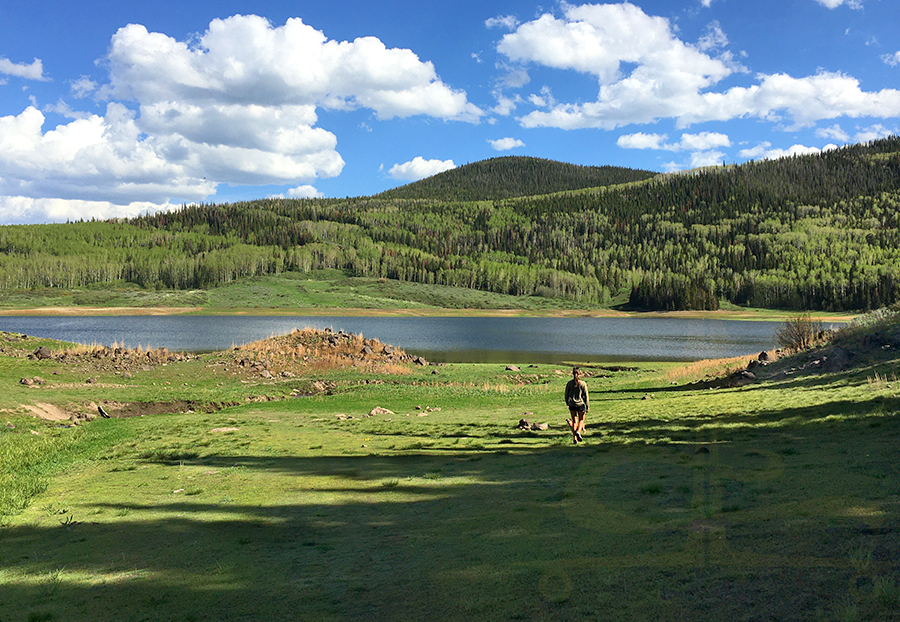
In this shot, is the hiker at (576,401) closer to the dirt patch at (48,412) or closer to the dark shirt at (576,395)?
the dark shirt at (576,395)

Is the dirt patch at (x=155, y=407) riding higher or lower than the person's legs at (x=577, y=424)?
lower

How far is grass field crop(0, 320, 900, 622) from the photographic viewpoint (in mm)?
5949

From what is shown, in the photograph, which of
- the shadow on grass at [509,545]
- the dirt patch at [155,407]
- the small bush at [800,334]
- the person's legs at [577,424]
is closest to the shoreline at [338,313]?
the small bush at [800,334]

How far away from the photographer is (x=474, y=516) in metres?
9.44

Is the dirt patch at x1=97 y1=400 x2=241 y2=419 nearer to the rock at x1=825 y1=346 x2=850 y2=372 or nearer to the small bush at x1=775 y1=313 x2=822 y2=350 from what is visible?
the rock at x1=825 y1=346 x2=850 y2=372

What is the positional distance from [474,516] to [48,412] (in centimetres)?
2201

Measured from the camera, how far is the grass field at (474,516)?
19.5 feet

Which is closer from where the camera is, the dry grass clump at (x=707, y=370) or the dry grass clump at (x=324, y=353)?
the dry grass clump at (x=707, y=370)

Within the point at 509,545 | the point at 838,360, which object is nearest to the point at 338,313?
the point at 838,360

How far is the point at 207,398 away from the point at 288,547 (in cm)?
2434

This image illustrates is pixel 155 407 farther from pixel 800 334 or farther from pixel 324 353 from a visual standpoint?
pixel 800 334

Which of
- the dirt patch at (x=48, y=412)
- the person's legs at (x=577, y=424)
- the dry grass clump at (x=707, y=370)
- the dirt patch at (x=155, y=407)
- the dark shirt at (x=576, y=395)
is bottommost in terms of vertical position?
the dirt patch at (x=155, y=407)

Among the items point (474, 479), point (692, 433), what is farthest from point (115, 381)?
point (692, 433)

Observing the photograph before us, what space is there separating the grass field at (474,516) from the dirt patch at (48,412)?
864 mm
